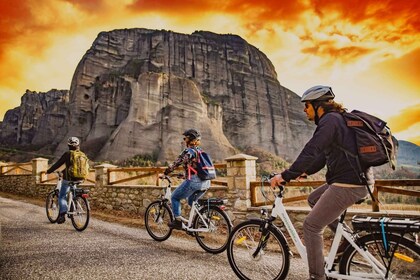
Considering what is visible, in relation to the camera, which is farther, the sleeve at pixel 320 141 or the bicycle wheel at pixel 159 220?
the bicycle wheel at pixel 159 220

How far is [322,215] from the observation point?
2.88m

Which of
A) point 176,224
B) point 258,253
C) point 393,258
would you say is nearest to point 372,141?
point 393,258

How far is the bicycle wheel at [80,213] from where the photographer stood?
277 inches

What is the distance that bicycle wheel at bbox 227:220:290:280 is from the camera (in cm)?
347

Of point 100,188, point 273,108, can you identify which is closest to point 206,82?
point 273,108

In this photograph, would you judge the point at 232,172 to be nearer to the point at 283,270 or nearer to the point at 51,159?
the point at 283,270

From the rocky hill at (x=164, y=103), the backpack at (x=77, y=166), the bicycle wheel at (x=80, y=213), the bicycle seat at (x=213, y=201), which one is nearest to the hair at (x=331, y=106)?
the bicycle seat at (x=213, y=201)

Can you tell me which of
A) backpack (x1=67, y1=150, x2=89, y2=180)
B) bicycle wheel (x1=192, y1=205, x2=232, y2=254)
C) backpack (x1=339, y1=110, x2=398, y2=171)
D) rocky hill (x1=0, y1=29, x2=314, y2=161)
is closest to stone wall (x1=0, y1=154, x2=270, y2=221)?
bicycle wheel (x1=192, y1=205, x2=232, y2=254)

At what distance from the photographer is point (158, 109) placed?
53656 millimetres

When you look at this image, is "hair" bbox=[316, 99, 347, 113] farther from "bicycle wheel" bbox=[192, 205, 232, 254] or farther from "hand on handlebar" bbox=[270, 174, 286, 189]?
"bicycle wheel" bbox=[192, 205, 232, 254]

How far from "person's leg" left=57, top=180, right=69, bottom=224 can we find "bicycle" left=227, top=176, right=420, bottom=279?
539 centimetres

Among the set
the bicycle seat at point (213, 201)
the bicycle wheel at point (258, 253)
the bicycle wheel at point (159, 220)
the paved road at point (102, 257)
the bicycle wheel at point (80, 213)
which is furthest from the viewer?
the bicycle wheel at point (80, 213)

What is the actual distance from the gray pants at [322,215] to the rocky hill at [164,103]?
45.4m

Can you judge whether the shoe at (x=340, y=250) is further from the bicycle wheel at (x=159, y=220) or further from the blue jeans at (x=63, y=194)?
the blue jeans at (x=63, y=194)
